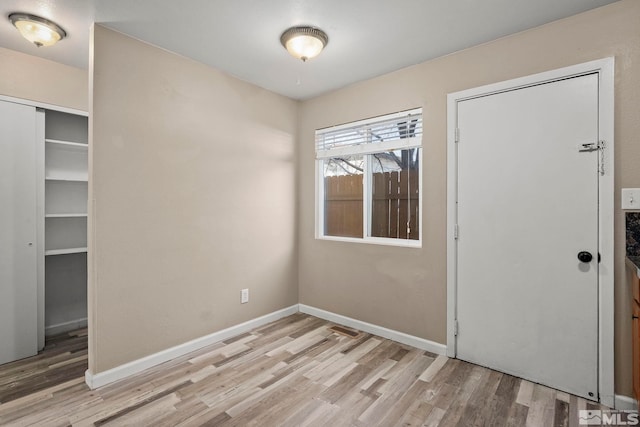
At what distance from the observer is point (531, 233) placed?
2.22 m

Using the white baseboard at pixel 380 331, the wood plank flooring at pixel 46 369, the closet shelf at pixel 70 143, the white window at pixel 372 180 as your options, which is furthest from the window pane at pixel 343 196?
the wood plank flooring at pixel 46 369

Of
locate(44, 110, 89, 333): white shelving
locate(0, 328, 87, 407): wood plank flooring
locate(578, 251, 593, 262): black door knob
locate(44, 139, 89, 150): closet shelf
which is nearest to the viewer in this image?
locate(578, 251, 593, 262): black door knob

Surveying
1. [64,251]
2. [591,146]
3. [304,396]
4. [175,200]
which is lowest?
[304,396]

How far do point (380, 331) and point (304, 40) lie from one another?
8.78 feet

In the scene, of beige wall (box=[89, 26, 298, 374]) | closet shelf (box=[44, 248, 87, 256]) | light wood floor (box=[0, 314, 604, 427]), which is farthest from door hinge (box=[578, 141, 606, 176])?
closet shelf (box=[44, 248, 87, 256])

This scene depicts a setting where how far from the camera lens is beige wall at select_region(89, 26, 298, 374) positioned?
224 centimetres

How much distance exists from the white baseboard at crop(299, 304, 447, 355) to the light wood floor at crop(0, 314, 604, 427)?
77 millimetres

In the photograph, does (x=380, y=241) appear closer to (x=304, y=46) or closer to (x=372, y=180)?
(x=372, y=180)

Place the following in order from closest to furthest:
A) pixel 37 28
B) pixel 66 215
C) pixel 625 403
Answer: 1. pixel 625 403
2. pixel 37 28
3. pixel 66 215

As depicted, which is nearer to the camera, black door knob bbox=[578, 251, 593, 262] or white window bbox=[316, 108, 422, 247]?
black door knob bbox=[578, 251, 593, 262]

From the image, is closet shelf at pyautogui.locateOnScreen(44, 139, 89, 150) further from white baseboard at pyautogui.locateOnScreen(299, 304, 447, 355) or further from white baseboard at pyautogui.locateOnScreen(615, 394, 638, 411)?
white baseboard at pyautogui.locateOnScreen(615, 394, 638, 411)

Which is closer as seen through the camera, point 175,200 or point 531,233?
point 531,233

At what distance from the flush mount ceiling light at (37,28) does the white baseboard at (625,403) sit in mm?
4515

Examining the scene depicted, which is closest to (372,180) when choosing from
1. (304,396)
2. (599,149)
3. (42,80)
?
(599,149)
